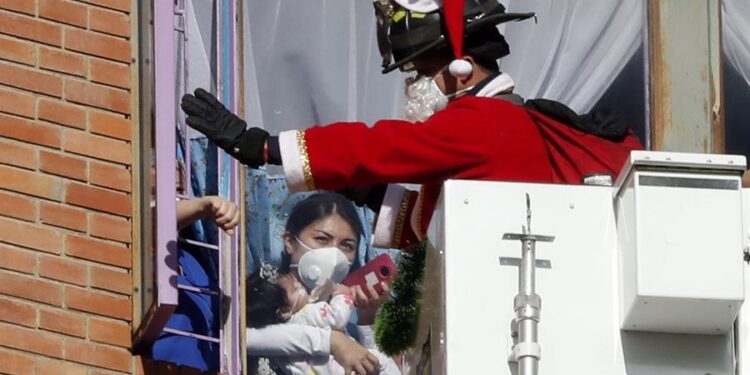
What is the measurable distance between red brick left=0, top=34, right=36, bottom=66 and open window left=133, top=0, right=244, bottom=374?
37cm

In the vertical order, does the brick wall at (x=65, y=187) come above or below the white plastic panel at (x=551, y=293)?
above

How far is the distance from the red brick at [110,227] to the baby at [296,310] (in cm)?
69

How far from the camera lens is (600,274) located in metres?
6.02

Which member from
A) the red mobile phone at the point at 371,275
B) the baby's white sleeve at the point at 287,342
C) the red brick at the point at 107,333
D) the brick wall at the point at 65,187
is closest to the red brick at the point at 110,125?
the brick wall at the point at 65,187

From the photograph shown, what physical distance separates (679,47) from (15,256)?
293 cm

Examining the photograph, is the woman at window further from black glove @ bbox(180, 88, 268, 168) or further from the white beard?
black glove @ bbox(180, 88, 268, 168)

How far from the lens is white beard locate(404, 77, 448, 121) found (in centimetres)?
692

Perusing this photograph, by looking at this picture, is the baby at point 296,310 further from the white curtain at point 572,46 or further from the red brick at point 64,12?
the white curtain at point 572,46

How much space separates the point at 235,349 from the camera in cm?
825

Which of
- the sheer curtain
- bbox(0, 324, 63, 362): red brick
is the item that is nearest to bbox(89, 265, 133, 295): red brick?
bbox(0, 324, 63, 362): red brick

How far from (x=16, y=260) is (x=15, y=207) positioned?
18cm

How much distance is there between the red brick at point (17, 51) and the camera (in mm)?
8188

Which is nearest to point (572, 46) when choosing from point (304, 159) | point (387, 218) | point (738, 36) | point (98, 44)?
point (738, 36)

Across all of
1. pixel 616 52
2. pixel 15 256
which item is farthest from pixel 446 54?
pixel 616 52
